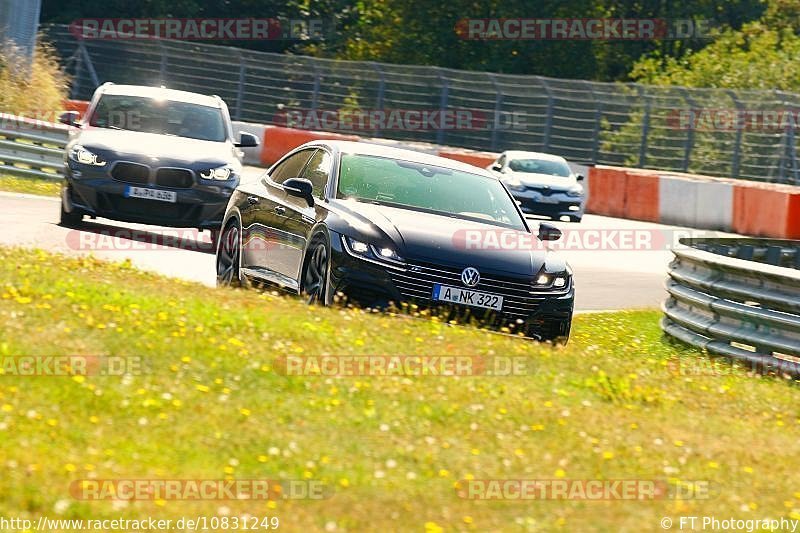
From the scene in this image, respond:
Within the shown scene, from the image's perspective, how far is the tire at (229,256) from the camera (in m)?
13.2

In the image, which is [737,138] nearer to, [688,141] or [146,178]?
[688,141]

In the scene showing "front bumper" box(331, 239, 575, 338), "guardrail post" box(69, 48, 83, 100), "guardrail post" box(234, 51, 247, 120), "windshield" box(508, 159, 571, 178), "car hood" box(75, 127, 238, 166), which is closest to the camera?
"front bumper" box(331, 239, 575, 338)

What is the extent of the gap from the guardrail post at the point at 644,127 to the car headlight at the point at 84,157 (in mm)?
20552

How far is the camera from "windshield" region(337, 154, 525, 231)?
12055mm

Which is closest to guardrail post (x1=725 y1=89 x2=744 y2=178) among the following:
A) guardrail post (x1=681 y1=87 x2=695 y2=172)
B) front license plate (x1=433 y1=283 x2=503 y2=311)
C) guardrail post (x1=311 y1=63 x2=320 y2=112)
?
guardrail post (x1=681 y1=87 x2=695 y2=172)

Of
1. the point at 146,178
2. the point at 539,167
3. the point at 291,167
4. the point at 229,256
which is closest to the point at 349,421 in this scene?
the point at 291,167

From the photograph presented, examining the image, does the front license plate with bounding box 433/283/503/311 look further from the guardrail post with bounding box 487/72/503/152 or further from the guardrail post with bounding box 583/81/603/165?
the guardrail post with bounding box 487/72/503/152

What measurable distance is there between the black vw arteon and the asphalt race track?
1.74 metres

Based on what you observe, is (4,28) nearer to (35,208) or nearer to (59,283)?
(35,208)

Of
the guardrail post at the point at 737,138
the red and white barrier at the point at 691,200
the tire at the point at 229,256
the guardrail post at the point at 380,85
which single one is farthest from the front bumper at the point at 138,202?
the guardrail post at the point at 380,85

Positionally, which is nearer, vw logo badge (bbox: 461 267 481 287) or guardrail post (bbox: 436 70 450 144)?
vw logo badge (bbox: 461 267 481 287)

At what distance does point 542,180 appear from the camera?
1206 inches

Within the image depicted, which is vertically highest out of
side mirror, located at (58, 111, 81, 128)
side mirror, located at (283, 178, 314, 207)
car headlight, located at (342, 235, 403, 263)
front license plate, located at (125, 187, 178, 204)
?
side mirror, located at (58, 111, 81, 128)

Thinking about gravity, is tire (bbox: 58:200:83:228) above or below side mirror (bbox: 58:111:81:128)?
below
